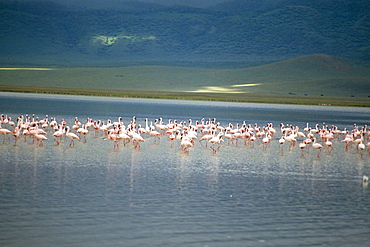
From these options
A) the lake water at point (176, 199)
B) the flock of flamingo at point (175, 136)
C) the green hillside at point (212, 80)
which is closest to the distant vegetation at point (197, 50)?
the green hillside at point (212, 80)

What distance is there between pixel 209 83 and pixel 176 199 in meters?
75.7

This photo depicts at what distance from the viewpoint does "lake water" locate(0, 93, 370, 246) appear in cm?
885

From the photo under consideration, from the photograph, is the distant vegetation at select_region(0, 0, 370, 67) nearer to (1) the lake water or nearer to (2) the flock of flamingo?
(2) the flock of flamingo

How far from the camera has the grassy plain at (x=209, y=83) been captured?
68188 mm

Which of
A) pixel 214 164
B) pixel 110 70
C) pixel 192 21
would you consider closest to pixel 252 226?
pixel 214 164

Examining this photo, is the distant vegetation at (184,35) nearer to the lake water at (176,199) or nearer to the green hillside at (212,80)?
the green hillside at (212,80)

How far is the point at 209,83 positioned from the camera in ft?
283

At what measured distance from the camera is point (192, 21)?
18438 cm

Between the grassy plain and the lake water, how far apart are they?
147 feet

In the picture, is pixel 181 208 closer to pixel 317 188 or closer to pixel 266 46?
pixel 317 188

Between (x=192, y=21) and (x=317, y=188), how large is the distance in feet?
574

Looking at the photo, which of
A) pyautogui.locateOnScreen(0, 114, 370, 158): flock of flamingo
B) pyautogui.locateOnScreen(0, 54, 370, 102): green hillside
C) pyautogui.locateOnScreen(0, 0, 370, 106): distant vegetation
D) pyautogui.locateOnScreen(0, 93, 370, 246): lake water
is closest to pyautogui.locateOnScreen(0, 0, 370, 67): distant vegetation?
pyautogui.locateOnScreen(0, 0, 370, 106): distant vegetation

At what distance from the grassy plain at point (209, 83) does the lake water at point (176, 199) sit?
44.9m

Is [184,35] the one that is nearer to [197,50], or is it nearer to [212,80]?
[197,50]
